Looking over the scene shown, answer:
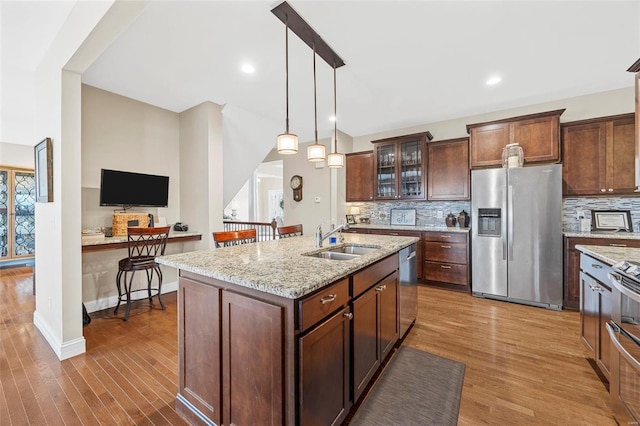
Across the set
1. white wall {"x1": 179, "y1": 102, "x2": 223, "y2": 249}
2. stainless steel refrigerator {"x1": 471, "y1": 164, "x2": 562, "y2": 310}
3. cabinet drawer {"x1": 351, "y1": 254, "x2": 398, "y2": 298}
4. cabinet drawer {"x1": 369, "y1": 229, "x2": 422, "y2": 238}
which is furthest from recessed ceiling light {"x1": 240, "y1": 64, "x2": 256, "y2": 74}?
stainless steel refrigerator {"x1": 471, "y1": 164, "x2": 562, "y2": 310}

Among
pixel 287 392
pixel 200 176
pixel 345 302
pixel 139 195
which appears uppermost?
pixel 200 176

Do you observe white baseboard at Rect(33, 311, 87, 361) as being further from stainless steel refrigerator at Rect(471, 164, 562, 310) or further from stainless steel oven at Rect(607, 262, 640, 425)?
stainless steel refrigerator at Rect(471, 164, 562, 310)

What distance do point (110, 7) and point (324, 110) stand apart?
2931 mm

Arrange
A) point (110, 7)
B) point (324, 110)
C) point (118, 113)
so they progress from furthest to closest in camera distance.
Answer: point (324, 110)
point (118, 113)
point (110, 7)

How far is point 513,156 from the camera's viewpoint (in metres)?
3.62

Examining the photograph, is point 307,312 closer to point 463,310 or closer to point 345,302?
point 345,302

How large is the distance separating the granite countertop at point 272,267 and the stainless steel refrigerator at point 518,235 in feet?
→ 7.54

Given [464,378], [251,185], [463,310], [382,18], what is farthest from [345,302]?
[251,185]

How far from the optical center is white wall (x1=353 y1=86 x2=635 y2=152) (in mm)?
3430

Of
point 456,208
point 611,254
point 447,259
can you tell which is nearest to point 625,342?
point 611,254

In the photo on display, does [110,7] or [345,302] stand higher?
[110,7]

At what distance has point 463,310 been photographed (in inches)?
129

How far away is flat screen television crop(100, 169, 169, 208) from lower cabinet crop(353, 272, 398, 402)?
3.36 metres

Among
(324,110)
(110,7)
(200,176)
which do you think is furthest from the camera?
(324,110)
